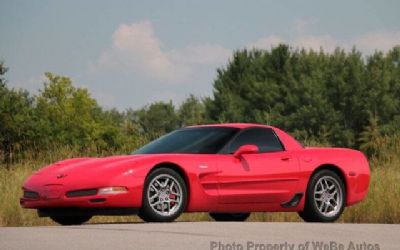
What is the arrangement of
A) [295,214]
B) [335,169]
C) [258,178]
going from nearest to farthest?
[258,178] < [335,169] < [295,214]

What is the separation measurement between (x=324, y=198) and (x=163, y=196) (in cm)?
273

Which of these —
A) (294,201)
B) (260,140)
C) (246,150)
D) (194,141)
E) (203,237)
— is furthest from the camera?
(260,140)

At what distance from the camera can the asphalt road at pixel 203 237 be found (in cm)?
760

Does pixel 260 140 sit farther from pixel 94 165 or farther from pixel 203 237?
pixel 203 237

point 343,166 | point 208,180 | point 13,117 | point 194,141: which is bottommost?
point 208,180

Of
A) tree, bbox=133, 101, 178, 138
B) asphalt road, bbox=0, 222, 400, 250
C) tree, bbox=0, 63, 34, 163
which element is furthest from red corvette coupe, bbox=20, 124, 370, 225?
tree, bbox=133, 101, 178, 138

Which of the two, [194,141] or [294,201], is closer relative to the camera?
[194,141]

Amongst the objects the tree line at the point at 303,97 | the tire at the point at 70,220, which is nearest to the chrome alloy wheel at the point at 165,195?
the tire at the point at 70,220

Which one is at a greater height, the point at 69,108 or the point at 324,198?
the point at 69,108

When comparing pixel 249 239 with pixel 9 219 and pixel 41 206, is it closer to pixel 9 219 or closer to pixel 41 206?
pixel 41 206

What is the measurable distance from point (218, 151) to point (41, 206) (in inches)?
94.4

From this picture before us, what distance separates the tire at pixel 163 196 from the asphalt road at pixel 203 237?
0.73 meters

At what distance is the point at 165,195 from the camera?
34.9 ft

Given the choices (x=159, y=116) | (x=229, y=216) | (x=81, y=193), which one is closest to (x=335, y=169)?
(x=229, y=216)
